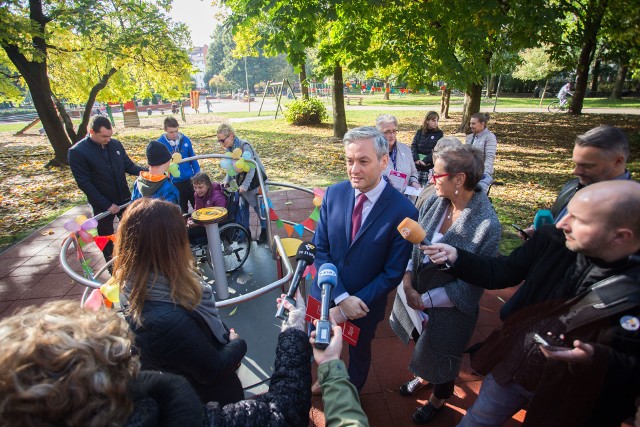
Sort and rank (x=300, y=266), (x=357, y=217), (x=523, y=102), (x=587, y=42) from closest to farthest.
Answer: (x=300, y=266) < (x=357, y=217) < (x=587, y=42) < (x=523, y=102)

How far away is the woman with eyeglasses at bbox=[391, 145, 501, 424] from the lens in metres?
2.20

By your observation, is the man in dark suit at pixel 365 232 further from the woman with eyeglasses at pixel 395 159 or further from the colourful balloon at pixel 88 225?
the colourful balloon at pixel 88 225

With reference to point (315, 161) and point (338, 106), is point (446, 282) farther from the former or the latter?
point (338, 106)

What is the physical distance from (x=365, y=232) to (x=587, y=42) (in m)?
18.7

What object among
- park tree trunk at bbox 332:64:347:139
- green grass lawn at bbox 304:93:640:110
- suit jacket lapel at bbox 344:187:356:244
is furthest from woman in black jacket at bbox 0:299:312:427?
green grass lawn at bbox 304:93:640:110

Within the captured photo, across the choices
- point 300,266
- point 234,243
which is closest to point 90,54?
point 234,243

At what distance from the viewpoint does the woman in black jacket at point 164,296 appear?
155 centimetres

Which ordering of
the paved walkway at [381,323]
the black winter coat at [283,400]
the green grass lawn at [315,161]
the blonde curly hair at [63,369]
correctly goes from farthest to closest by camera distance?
the green grass lawn at [315,161]
the paved walkway at [381,323]
the black winter coat at [283,400]
the blonde curly hair at [63,369]

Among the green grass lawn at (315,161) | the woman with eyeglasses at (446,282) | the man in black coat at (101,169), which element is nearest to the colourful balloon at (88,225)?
the man in black coat at (101,169)

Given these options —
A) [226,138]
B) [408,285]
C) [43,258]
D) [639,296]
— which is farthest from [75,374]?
[43,258]

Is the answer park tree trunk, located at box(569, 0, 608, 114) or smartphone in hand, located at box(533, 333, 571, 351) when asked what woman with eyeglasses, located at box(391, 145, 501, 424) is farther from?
park tree trunk, located at box(569, 0, 608, 114)

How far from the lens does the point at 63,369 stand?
2.81ft

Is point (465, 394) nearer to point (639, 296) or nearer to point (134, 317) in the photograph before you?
point (639, 296)

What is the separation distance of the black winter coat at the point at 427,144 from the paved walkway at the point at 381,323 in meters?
2.29
